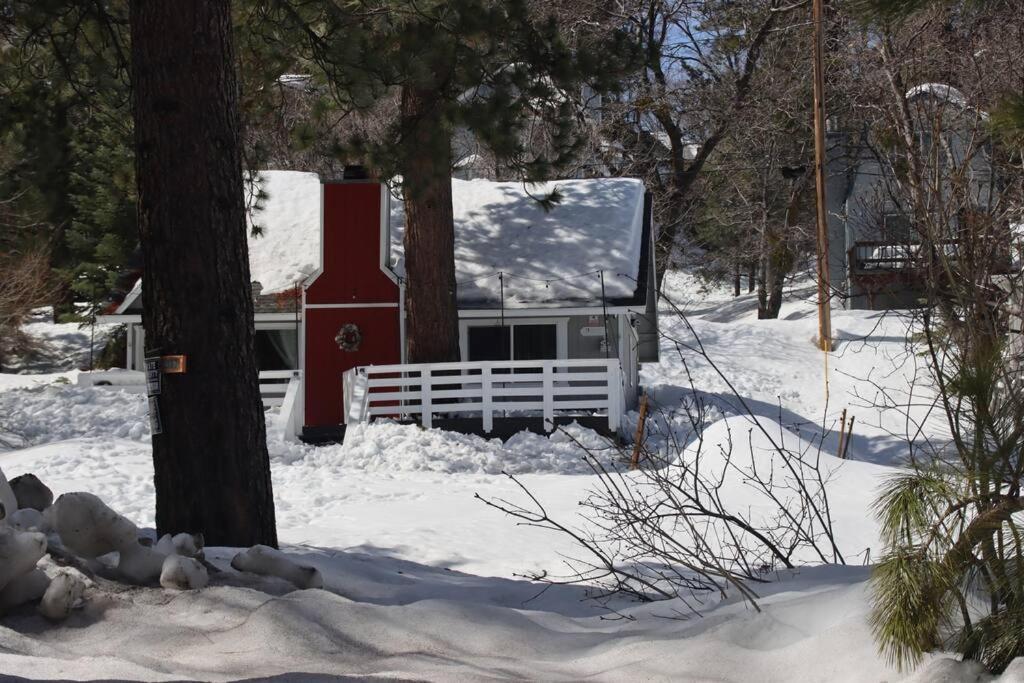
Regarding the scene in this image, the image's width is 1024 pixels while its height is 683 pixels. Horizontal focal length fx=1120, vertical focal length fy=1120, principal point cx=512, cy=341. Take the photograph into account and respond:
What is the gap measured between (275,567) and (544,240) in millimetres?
17117

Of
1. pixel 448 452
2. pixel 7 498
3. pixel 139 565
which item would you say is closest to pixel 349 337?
pixel 448 452

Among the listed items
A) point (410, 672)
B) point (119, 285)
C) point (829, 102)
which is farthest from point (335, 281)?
point (829, 102)

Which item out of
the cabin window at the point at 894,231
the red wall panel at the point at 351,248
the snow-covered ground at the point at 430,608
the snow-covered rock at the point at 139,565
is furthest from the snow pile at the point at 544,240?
the snow-covered rock at the point at 139,565

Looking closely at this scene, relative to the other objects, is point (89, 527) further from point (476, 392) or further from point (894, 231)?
point (894, 231)

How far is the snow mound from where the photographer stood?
1507cm

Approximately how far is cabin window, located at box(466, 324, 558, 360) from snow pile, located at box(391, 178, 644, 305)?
33.4 inches

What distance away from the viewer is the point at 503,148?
985 cm

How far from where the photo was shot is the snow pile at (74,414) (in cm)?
1744

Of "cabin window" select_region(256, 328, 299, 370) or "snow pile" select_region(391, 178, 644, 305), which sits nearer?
"snow pile" select_region(391, 178, 644, 305)

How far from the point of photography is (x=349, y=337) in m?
20.7

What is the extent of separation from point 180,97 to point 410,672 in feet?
12.5

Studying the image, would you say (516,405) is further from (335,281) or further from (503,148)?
(503,148)

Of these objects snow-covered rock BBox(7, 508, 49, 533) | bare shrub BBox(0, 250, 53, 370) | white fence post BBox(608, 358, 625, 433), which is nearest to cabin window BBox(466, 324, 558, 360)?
white fence post BBox(608, 358, 625, 433)

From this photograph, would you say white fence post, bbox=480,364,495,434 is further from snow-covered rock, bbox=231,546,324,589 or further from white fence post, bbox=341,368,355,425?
snow-covered rock, bbox=231,546,324,589
